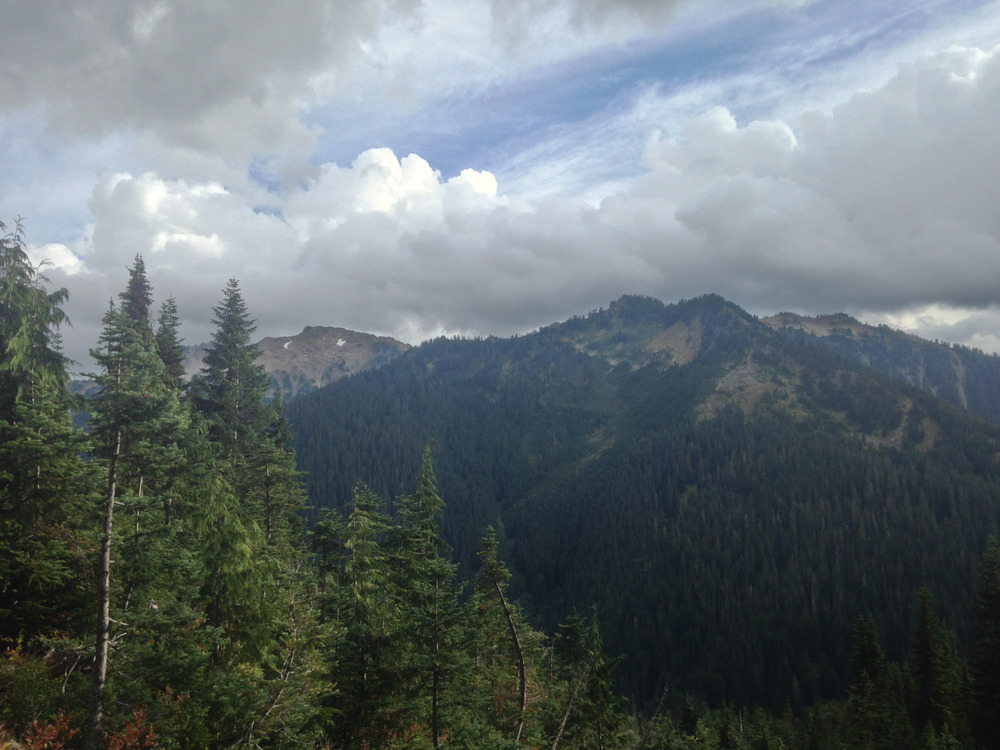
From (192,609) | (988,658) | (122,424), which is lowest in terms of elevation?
(988,658)

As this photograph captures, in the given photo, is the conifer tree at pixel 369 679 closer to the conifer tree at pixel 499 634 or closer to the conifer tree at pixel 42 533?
the conifer tree at pixel 499 634

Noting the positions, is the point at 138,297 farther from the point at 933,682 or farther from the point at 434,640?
the point at 933,682

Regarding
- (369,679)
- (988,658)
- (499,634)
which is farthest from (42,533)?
(988,658)

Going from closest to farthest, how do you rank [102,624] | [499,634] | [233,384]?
[102,624] → [499,634] → [233,384]

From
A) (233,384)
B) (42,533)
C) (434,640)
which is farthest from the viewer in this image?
(233,384)

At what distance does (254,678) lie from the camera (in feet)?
57.1

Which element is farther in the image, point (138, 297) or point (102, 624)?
point (138, 297)

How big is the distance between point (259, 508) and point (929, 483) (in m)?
227

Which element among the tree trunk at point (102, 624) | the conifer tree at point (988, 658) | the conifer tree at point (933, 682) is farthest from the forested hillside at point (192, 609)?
the conifer tree at point (933, 682)

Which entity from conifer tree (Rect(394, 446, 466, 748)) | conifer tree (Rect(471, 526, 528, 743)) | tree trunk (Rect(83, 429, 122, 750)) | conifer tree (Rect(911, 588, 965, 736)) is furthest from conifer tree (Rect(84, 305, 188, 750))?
conifer tree (Rect(911, 588, 965, 736))

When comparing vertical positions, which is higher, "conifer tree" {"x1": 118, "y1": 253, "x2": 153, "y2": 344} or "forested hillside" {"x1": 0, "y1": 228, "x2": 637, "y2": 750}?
"conifer tree" {"x1": 118, "y1": 253, "x2": 153, "y2": 344}

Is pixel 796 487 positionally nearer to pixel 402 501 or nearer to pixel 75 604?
pixel 402 501

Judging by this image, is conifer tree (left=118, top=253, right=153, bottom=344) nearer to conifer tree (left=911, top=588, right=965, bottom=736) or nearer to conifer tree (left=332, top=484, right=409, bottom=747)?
conifer tree (left=332, top=484, right=409, bottom=747)

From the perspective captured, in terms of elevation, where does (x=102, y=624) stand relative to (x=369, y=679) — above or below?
above
